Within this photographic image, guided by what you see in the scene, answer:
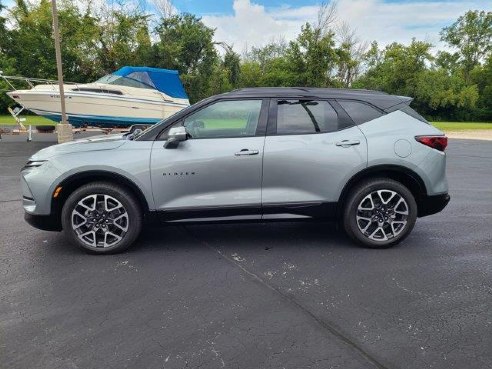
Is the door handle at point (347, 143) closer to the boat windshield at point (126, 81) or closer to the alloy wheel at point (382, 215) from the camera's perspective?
the alloy wheel at point (382, 215)

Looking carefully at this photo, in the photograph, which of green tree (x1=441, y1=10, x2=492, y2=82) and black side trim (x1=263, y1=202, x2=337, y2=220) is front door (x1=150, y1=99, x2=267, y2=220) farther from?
green tree (x1=441, y1=10, x2=492, y2=82)

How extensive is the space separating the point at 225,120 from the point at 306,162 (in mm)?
985

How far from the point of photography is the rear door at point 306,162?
4.03m

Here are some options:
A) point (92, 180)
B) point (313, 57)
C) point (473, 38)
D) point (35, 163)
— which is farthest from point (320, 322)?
point (473, 38)

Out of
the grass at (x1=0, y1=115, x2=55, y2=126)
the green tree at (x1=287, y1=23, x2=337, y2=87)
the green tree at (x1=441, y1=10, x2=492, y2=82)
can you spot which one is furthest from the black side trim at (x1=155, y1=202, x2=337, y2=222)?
the green tree at (x1=441, y1=10, x2=492, y2=82)

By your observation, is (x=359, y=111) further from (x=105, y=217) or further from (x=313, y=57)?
(x=313, y=57)

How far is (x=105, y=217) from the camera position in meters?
4.00

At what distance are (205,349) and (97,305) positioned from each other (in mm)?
1067

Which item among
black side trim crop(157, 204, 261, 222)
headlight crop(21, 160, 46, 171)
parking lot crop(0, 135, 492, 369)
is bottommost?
parking lot crop(0, 135, 492, 369)

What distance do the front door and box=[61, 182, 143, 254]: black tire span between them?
0.29 metres

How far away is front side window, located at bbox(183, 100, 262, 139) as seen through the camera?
4.12 meters

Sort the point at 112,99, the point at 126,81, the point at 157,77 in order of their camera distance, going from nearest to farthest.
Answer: the point at 112,99
the point at 126,81
the point at 157,77

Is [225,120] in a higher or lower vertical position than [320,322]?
higher

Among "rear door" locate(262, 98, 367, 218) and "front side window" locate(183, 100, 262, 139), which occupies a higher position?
"front side window" locate(183, 100, 262, 139)
